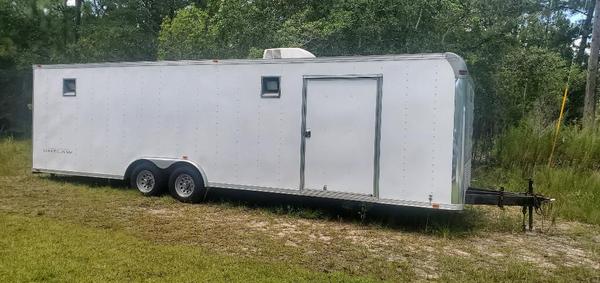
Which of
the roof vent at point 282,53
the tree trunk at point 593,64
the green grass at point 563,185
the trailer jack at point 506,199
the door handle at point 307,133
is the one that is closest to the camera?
the trailer jack at point 506,199

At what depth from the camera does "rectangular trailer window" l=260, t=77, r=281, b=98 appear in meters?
8.52

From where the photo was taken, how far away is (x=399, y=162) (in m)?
7.54

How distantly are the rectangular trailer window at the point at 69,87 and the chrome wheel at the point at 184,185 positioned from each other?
3077 millimetres

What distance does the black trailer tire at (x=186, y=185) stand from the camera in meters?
9.25

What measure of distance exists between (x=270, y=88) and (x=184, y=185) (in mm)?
2429

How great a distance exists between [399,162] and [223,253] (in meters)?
2.82

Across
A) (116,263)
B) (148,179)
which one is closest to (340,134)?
(116,263)

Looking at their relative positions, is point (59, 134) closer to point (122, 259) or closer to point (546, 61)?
point (122, 259)

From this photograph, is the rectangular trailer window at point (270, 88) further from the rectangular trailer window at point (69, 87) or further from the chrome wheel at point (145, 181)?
the rectangular trailer window at point (69, 87)

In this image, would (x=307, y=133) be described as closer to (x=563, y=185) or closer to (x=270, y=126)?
(x=270, y=126)

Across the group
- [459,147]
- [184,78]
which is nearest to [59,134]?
[184,78]

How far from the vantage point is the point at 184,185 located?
9.49 meters

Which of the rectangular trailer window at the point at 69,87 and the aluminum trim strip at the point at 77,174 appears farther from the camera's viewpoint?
the rectangular trailer window at the point at 69,87

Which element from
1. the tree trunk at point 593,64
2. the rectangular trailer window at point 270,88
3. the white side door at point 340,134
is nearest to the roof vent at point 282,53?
the rectangular trailer window at point 270,88
